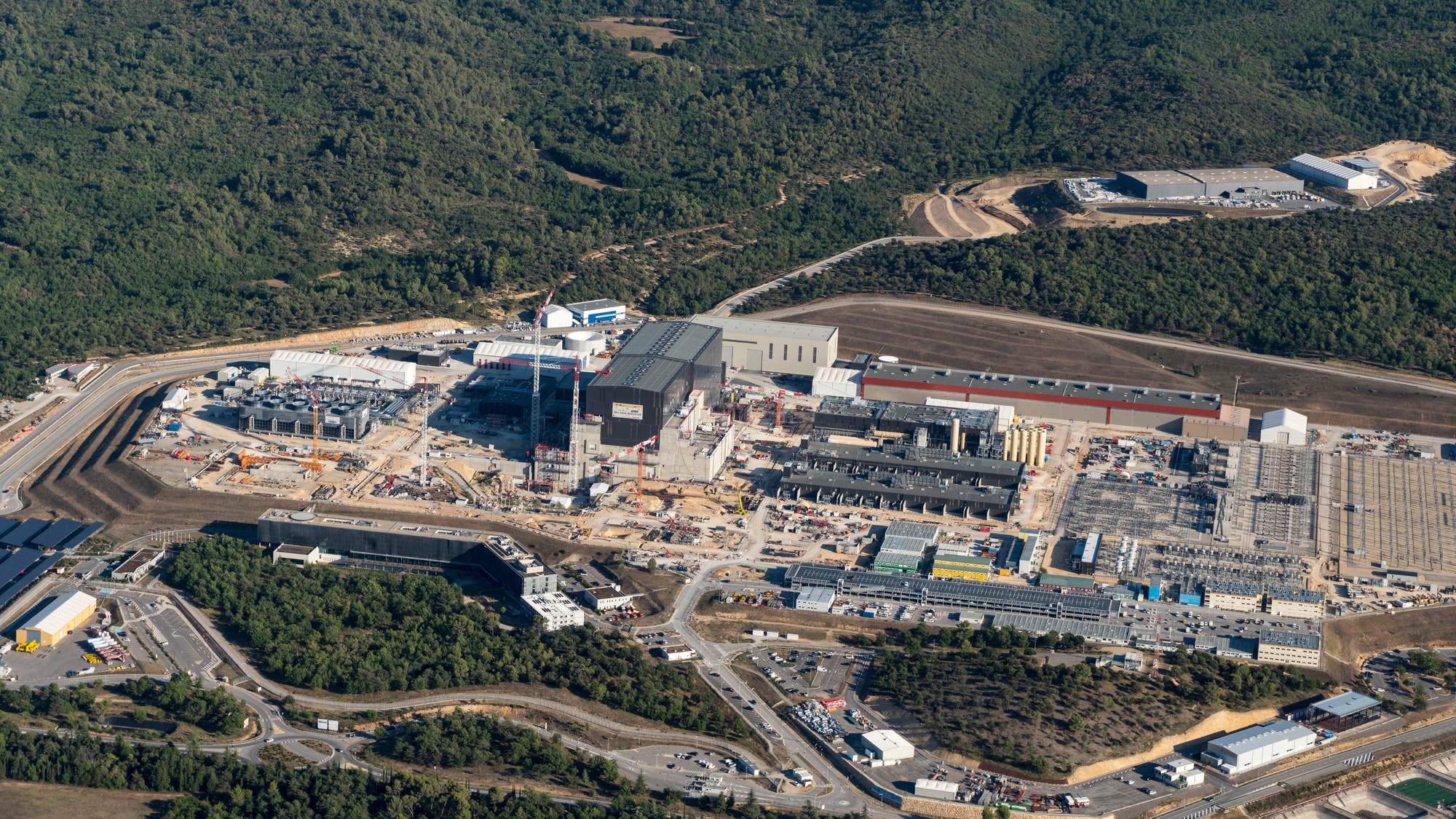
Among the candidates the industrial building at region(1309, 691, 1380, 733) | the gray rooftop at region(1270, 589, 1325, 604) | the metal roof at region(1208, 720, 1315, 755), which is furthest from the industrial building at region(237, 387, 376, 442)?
the industrial building at region(1309, 691, 1380, 733)

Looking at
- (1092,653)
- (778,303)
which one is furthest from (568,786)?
(778,303)

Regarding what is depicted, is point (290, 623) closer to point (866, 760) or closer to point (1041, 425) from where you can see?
point (866, 760)

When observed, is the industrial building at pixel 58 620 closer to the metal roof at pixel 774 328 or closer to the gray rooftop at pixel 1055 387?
the metal roof at pixel 774 328

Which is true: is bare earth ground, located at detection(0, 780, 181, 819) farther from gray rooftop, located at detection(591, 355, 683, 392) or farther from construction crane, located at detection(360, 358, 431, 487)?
gray rooftop, located at detection(591, 355, 683, 392)

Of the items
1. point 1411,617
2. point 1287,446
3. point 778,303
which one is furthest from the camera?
point 778,303

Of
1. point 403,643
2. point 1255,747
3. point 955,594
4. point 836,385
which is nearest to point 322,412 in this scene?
point 403,643
